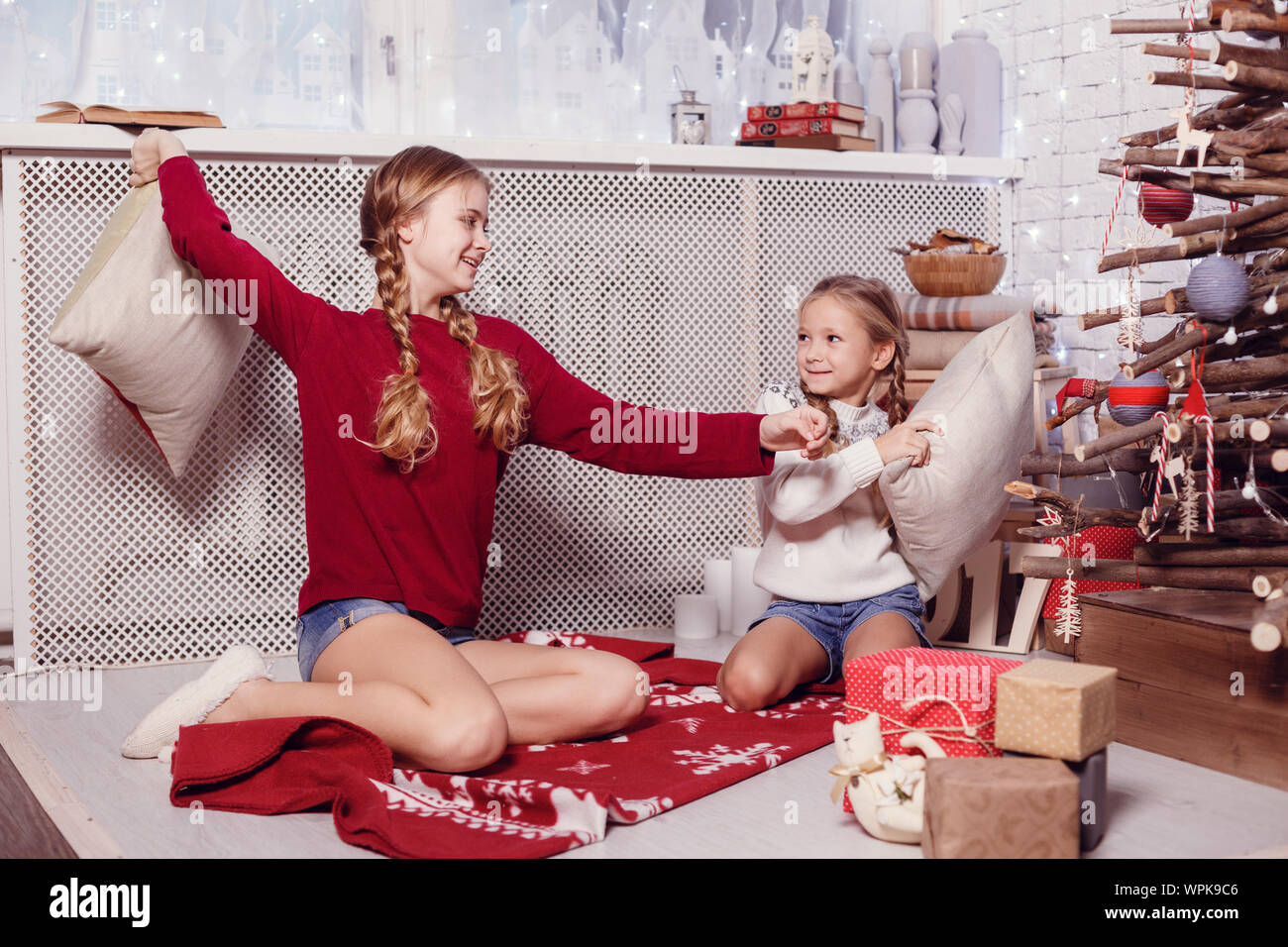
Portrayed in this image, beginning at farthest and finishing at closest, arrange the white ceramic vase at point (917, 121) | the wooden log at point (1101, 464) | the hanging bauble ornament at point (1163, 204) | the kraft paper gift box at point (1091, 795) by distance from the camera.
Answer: the white ceramic vase at point (917, 121), the wooden log at point (1101, 464), the hanging bauble ornament at point (1163, 204), the kraft paper gift box at point (1091, 795)

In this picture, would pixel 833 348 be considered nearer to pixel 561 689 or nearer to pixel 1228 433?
pixel 1228 433

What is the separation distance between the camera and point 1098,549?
2.51 m

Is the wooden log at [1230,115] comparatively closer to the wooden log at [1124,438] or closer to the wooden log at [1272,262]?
the wooden log at [1272,262]

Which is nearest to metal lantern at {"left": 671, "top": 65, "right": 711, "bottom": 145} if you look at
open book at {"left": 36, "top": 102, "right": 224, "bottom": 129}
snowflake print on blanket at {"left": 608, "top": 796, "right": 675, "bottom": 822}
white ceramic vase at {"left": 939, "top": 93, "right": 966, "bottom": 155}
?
white ceramic vase at {"left": 939, "top": 93, "right": 966, "bottom": 155}

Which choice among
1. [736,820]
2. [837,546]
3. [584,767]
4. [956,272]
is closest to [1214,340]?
[837,546]

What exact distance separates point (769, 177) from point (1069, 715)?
1.74 m

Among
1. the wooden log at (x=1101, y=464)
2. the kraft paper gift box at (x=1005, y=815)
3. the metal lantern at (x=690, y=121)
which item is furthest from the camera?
the metal lantern at (x=690, y=121)

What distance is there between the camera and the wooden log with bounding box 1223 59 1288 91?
1878 millimetres

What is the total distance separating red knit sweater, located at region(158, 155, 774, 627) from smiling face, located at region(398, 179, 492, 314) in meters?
0.07

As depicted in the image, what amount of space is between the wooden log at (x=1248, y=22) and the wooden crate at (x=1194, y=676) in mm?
854

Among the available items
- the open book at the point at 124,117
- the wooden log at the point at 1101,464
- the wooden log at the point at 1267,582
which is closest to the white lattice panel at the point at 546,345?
the open book at the point at 124,117

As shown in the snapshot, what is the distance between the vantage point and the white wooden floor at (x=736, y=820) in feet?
5.12

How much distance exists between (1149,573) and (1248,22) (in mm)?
854
